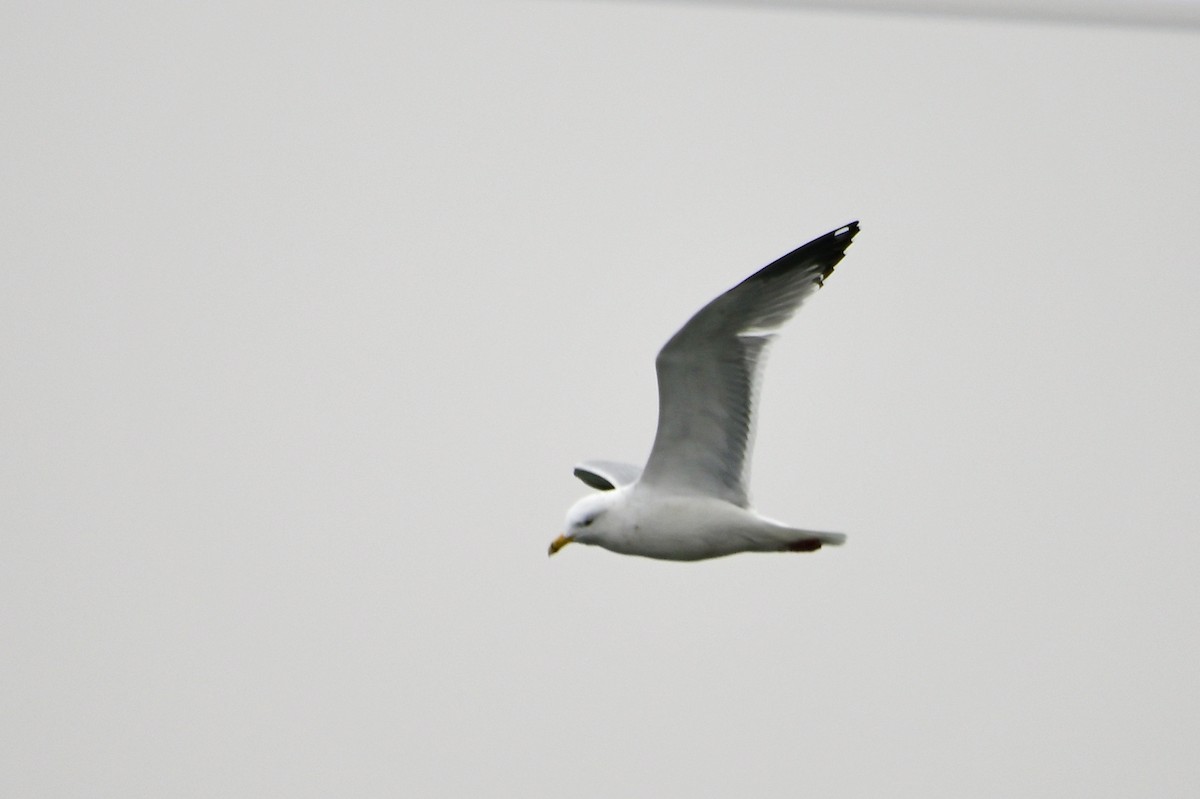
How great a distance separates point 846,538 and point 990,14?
4503 millimetres

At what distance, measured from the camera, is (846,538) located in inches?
183

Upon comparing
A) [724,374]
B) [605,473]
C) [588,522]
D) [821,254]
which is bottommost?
[588,522]

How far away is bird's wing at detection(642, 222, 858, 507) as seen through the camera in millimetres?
4754

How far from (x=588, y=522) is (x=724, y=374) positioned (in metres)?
0.69

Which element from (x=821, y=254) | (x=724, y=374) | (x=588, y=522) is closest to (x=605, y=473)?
(x=588, y=522)

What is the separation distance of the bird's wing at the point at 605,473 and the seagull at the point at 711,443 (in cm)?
72

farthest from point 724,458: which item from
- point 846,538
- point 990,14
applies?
point 990,14

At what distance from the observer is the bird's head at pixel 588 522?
4879 millimetres

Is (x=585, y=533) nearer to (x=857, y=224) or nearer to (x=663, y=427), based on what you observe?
(x=663, y=427)

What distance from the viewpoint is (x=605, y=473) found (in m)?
5.78

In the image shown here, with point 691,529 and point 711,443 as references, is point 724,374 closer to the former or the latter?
point 711,443

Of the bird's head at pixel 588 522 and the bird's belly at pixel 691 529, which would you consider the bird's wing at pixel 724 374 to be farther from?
the bird's head at pixel 588 522

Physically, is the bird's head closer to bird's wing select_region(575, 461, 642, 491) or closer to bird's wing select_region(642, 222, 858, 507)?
bird's wing select_region(642, 222, 858, 507)

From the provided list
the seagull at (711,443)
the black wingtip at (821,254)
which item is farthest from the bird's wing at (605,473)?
the black wingtip at (821,254)
